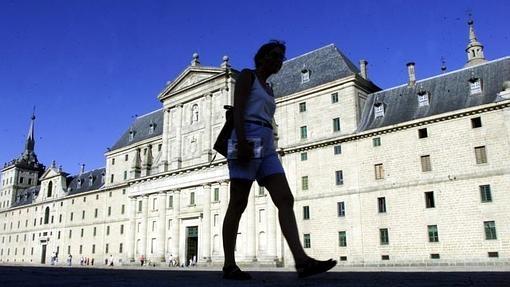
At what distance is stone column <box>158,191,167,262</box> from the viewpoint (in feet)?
151

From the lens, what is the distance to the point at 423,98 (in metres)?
35.0

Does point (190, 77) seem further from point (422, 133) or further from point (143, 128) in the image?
point (422, 133)

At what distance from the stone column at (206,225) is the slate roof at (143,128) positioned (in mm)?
13571

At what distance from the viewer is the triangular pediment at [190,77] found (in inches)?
1799

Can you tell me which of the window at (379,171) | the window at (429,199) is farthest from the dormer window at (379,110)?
the window at (429,199)

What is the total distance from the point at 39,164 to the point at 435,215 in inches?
3275

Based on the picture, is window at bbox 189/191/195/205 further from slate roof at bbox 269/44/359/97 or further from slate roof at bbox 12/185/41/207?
slate roof at bbox 12/185/41/207

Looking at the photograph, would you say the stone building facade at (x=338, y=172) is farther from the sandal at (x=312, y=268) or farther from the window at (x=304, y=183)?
the sandal at (x=312, y=268)

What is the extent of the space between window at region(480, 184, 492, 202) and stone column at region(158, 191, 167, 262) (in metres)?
28.9

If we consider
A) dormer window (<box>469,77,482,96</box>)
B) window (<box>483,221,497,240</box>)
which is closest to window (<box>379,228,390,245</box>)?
window (<box>483,221,497,240</box>)

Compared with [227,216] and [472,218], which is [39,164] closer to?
[472,218]

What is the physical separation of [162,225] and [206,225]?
6.30 meters

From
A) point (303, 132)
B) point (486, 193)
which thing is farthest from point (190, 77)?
point (486, 193)

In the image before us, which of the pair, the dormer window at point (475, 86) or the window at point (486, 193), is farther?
the dormer window at point (475, 86)
